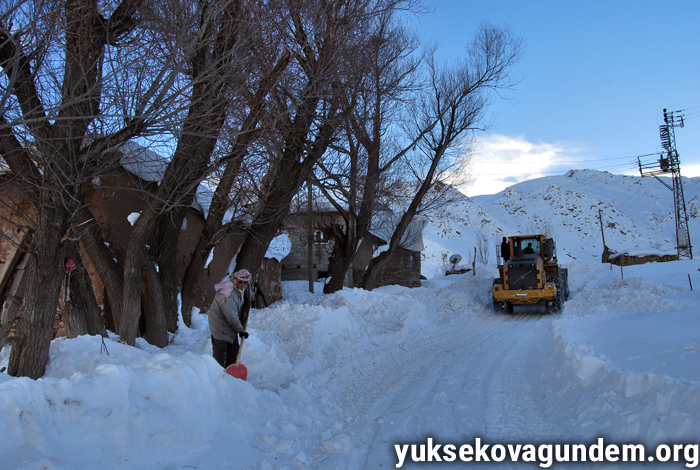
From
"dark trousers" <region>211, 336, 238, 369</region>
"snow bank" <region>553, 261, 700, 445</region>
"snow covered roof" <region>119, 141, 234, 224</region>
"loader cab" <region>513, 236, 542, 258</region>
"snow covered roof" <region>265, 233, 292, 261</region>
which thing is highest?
"snow covered roof" <region>119, 141, 234, 224</region>

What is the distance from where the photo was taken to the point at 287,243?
698 inches

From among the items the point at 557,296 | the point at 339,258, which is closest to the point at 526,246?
the point at 557,296

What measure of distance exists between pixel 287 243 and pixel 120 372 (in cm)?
1389

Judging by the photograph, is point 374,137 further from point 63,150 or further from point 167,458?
point 167,458

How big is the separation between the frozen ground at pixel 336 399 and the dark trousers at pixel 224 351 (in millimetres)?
525

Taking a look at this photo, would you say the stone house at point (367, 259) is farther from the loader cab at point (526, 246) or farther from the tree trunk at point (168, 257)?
the tree trunk at point (168, 257)

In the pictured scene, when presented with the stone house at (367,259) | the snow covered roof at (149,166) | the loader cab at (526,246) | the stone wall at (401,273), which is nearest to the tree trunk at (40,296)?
the snow covered roof at (149,166)

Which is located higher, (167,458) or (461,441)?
(167,458)

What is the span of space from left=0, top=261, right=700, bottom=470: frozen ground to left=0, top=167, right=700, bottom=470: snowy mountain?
2cm

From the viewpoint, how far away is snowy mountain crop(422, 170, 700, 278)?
64625 mm

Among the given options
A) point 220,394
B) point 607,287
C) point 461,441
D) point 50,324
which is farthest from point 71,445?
point 607,287

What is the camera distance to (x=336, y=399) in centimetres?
589

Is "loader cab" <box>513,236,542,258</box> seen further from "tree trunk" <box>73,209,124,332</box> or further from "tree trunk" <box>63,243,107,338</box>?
"tree trunk" <box>63,243,107,338</box>

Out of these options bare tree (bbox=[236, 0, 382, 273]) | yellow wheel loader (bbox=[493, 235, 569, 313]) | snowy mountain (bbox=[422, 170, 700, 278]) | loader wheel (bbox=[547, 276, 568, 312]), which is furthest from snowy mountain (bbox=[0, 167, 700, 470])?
snowy mountain (bbox=[422, 170, 700, 278])
